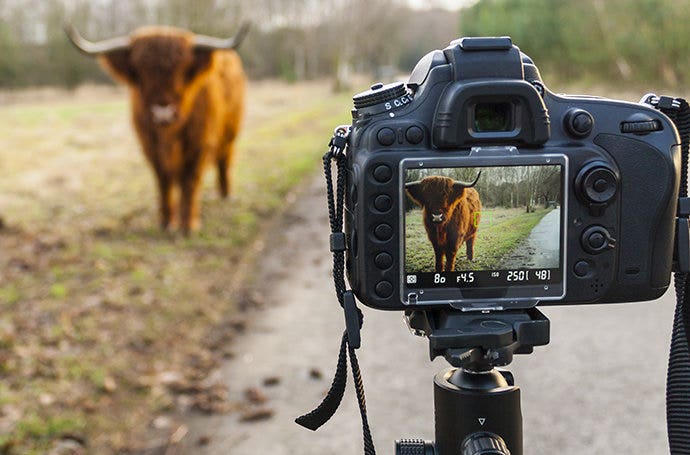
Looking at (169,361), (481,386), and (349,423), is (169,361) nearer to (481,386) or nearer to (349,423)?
(349,423)

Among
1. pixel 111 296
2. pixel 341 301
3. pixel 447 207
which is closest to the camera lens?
pixel 447 207

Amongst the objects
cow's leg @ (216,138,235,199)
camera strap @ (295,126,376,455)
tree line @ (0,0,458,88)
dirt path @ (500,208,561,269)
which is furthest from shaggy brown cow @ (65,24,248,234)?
tree line @ (0,0,458,88)

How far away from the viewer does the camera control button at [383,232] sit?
4.80 ft

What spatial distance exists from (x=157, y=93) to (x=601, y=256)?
5.25 m

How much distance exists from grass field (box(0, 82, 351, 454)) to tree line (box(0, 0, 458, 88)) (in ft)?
22.4

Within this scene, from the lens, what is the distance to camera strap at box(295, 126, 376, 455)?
1.51m

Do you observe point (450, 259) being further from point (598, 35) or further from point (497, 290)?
point (598, 35)

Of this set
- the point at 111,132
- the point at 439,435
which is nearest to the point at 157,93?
the point at 439,435

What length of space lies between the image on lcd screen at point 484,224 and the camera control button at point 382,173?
0.04 metres

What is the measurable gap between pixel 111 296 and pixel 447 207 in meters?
4.18

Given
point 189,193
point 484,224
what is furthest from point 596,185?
point 189,193

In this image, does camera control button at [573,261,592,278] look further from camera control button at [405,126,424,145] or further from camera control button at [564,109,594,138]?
camera control button at [405,126,424,145]

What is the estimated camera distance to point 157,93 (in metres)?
6.22

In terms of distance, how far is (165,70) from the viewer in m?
6.17
